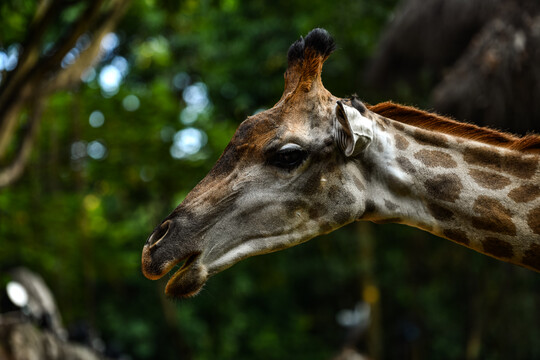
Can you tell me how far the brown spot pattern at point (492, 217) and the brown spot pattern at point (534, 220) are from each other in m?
0.07

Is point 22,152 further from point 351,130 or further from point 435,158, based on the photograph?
point 435,158

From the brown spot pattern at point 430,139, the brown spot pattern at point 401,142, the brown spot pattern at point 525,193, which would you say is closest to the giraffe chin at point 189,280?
the brown spot pattern at point 401,142

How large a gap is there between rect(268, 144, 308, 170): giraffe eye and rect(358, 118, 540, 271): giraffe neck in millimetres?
279

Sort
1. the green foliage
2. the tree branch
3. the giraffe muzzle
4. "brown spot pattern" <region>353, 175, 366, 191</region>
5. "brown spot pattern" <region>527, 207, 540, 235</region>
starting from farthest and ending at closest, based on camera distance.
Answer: the green foliage, the tree branch, "brown spot pattern" <region>353, 175, 366, 191</region>, "brown spot pattern" <region>527, 207, 540, 235</region>, the giraffe muzzle

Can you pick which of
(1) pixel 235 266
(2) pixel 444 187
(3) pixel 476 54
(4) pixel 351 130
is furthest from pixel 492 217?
(1) pixel 235 266

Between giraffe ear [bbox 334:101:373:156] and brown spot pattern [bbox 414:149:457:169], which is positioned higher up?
brown spot pattern [bbox 414:149:457:169]

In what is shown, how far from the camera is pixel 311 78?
107 inches

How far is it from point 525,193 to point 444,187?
0.34 meters

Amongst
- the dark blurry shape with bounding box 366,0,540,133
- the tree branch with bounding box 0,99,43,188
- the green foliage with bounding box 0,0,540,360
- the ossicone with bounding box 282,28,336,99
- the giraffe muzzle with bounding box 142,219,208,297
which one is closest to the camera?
the giraffe muzzle with bounding box 142,219,208,297

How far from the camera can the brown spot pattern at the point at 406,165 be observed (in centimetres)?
262

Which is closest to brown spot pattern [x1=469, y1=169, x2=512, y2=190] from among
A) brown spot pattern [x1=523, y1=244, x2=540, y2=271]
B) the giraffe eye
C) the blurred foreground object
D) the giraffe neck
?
the giraffe neck

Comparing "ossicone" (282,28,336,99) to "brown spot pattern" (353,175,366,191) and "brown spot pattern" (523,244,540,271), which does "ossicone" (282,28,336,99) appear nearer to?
"brown spot pattern" (353,175,366,191)

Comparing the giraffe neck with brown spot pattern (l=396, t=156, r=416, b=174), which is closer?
the giraffe neck

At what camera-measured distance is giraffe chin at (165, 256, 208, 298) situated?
2.44m
